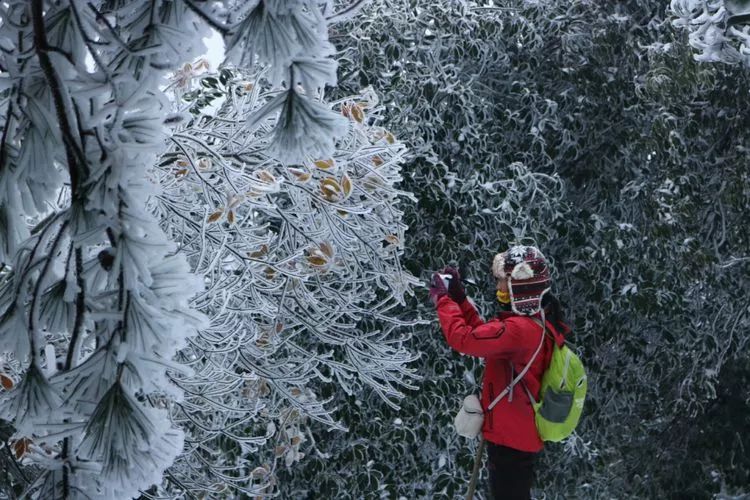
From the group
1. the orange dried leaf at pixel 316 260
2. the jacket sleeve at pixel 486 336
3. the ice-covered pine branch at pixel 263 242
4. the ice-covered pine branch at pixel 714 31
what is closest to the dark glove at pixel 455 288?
the jacket sleeve at pixel 486 336

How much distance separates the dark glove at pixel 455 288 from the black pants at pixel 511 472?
57 centimetres

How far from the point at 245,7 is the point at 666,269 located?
6168mm

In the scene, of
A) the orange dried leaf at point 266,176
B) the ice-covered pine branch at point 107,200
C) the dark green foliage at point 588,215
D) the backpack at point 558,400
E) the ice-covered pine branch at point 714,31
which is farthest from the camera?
the dark green foliage at point 588,215

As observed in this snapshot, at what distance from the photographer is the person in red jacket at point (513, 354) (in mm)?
3969

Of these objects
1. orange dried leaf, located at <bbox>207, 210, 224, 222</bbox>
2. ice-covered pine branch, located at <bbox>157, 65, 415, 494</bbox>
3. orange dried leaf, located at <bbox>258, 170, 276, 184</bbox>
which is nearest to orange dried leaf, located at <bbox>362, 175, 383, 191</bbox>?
ice-covered pine branch, located at <bbox>157, 65, 415, 494</bbox>

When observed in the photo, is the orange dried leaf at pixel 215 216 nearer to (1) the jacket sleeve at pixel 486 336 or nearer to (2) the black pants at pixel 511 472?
(1) the jacket sleeve at pixel 486 336

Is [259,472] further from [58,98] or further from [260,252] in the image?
[58,98]

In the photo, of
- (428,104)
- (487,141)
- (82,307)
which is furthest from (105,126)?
(487,141)

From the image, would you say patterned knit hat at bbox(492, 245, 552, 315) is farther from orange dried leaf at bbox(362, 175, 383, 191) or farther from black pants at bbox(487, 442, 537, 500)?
orange dried leaf at bbox(362, 175, 383, 191)

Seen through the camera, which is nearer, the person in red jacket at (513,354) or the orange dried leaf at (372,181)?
the person in red jacket at (513,354)

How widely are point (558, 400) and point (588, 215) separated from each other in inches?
153

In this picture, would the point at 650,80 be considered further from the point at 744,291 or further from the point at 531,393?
the point at 531,393

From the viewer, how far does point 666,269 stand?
24.6 feet

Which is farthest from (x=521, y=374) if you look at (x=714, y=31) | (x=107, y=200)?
(x=714, y=31)
